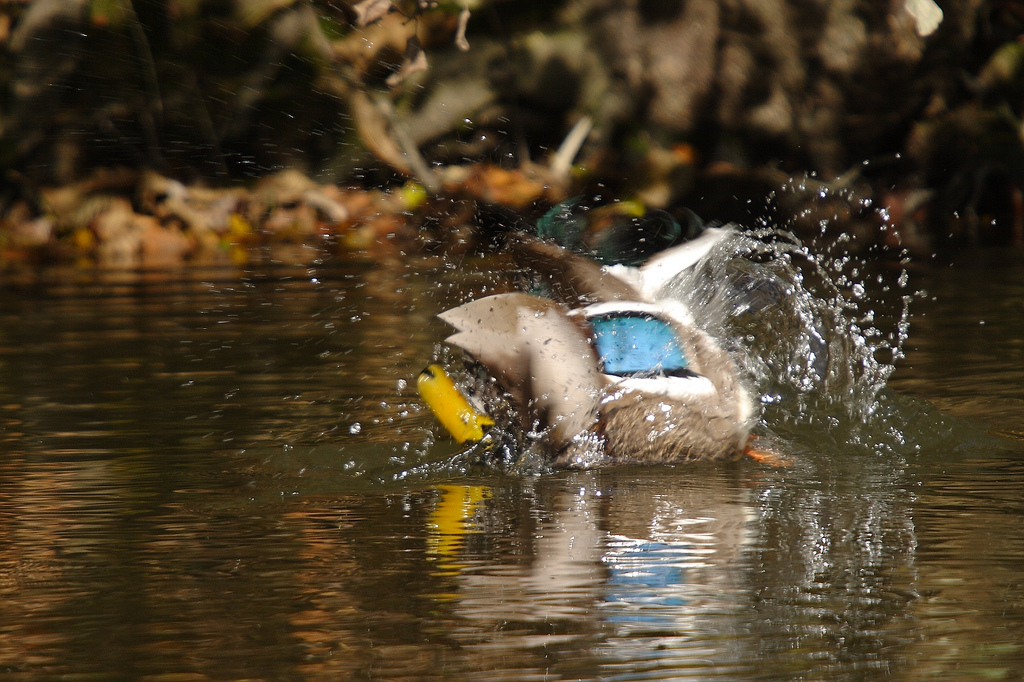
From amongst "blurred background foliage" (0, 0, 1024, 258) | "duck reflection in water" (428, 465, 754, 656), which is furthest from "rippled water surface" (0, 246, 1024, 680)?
"blurred background foliage" (0, 0, 1024, 258)

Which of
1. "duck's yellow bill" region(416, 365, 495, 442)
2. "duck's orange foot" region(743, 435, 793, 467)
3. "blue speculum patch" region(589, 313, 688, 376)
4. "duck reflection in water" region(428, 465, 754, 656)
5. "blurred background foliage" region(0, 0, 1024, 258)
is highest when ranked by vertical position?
"blurred background foliage" region(0, 0, 1024, 258)

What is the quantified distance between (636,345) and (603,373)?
10 cm

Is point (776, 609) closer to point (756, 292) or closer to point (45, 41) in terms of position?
point (756, 292)

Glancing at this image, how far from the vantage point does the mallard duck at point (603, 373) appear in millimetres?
2490

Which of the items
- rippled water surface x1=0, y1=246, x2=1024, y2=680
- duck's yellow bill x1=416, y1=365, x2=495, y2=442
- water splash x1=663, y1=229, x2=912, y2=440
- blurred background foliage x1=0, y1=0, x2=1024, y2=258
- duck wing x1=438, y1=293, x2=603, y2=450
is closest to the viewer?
rippled water surface x1=0, y1=246, x2=1024, y2=680

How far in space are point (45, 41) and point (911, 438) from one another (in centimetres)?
789

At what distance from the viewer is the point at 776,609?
1.74 m

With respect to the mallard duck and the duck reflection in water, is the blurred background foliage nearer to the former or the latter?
the mallard duck

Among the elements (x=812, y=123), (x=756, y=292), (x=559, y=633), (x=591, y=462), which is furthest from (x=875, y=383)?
(x=812, y=123)

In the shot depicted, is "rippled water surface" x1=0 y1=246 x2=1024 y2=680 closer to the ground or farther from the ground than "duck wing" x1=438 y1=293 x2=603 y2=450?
closer to the ground

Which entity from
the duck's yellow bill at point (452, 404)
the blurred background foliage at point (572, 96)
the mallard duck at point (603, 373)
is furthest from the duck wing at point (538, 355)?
the blurred background foliage at point (572, 96)

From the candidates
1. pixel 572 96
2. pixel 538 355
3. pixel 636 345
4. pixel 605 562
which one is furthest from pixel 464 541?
pixel 572 96

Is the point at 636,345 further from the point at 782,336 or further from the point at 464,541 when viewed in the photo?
the point at 782,336

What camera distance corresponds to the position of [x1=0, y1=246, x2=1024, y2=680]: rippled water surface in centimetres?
161
